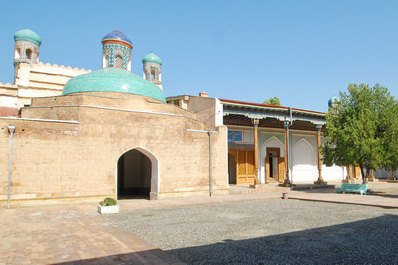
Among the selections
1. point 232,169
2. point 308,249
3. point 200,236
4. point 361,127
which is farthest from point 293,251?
point 232,169

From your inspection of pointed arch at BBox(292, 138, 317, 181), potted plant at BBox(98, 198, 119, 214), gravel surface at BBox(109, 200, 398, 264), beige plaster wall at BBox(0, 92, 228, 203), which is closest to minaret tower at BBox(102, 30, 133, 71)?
beige plaster wall at BBox(0, 92, 228, 203)

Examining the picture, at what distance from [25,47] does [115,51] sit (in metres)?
9.84

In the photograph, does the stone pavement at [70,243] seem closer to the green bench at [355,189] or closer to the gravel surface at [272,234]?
the gravel surface at [272,234]

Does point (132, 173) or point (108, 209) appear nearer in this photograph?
point (108, 209)

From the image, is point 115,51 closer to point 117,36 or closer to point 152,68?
point 117,36

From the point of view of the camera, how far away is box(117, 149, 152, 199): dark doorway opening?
17188 millimetres

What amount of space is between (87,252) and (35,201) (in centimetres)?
712

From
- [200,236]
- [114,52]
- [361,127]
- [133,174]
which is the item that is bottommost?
[200,236]

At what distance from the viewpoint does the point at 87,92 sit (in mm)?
15305

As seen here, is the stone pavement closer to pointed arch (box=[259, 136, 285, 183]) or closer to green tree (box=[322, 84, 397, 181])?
green tree (box=[322, 84, 397, 181])

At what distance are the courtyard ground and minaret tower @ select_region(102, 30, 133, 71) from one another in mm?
11152

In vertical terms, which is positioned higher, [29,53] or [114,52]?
[29,53]

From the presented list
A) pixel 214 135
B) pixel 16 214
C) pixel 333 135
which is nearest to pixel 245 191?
pixel 214 135

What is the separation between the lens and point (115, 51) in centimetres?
1933
